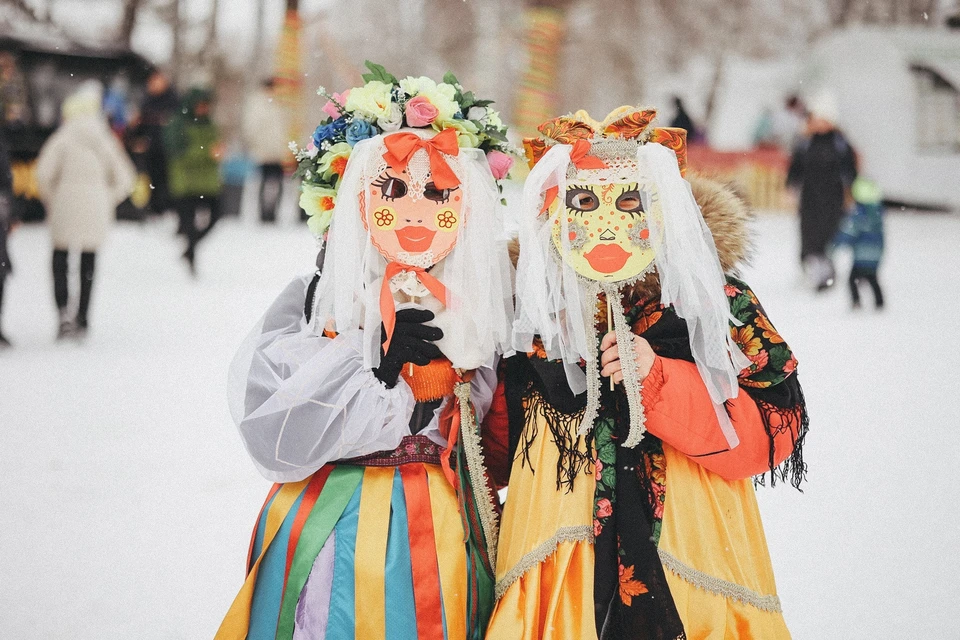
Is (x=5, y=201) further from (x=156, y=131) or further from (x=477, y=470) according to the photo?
(x=156, y=131)

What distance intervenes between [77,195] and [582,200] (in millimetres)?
4759

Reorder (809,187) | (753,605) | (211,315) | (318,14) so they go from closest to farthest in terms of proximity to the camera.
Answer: (753,605) → (211,315) → (809,187) → (318,14)

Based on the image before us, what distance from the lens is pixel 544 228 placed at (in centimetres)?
184

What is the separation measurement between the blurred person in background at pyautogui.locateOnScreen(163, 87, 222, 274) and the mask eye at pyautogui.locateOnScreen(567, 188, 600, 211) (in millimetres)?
6166

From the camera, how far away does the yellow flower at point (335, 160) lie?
1949mm

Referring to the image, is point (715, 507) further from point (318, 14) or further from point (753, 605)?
point (318, 14)

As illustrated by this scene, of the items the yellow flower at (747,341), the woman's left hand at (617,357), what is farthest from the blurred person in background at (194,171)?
the yellow flower at (747,341)

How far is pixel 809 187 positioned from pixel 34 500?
608 centimetres

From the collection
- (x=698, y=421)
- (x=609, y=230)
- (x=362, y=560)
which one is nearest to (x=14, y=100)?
(x=362, y=560)

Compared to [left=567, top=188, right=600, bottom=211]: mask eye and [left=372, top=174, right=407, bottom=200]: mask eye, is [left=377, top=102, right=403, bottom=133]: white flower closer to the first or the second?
[left=372, top=174, right=407, bottom=200]: mask eye

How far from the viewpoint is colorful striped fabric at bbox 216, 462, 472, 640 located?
1.83 metres

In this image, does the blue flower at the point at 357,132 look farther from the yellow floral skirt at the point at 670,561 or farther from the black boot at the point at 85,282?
the black boot at the point at 85,282

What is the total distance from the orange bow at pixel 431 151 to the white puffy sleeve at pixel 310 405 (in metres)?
0.40

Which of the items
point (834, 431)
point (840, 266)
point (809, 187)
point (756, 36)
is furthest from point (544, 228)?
point (756, 36)
